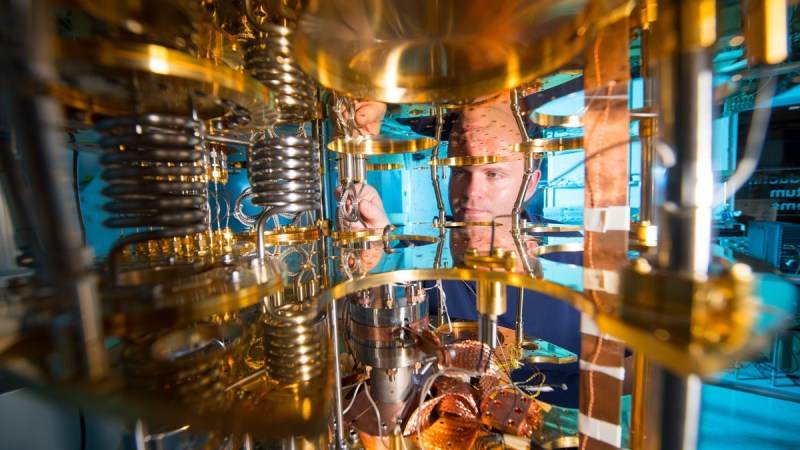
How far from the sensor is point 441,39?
0.66 meters

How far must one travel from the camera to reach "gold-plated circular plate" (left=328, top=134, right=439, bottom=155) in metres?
0.92

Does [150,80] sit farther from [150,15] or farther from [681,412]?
[681,412]

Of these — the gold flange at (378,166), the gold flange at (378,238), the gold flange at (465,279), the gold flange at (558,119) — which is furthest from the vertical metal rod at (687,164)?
the gold flange at (378,166)

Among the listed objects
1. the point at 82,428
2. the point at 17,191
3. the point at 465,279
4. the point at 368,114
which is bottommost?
the point at 82,428

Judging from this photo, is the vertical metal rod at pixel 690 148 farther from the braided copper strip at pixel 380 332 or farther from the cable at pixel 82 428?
the cable at pixel 82 428

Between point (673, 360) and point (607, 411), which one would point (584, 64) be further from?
point (607, 411)

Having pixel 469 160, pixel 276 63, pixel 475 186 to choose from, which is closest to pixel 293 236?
pixel 276 63

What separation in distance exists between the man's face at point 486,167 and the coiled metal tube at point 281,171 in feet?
4.42

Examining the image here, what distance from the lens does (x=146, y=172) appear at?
17.4 inches

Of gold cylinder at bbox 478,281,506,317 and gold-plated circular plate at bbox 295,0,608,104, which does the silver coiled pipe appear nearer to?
gold-plated circular plate at bbox 295,0,608,104

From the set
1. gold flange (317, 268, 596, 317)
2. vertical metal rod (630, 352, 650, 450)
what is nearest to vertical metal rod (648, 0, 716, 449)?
gold flange (317, 268, 596, 317)

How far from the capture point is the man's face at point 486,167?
6.00ft

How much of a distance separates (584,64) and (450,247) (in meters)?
0.59

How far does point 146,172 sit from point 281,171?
0.21m
